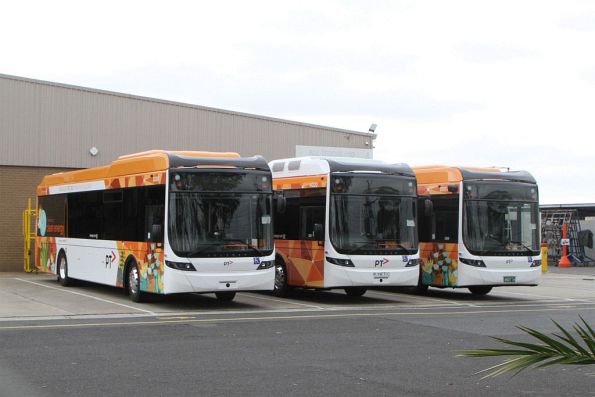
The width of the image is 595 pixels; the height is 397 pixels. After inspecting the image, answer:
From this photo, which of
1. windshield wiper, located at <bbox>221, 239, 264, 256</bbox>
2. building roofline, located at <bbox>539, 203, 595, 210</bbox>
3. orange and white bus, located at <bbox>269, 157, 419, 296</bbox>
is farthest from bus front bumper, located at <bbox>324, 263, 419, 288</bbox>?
building roofline, located at <bbox>539, 203, 595, 210</bbox>

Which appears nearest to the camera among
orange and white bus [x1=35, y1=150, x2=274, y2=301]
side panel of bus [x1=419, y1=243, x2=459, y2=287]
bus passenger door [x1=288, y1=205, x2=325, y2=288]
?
orange and white bus [x1=35, y1=150, x2=274, y2=301]

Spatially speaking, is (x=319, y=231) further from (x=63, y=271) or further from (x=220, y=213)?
(x=63, y=271)

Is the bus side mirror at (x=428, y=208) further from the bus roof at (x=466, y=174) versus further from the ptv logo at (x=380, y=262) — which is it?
the ptv logo at (x=380, y=262)

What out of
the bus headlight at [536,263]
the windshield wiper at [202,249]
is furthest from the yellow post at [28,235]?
the bus headlight at [536,263]

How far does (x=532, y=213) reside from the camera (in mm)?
20703

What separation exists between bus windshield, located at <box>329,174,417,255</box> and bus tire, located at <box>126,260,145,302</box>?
160 inches

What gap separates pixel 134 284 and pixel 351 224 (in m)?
4.66

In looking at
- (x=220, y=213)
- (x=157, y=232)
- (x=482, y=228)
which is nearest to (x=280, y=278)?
(x=220, y=213)

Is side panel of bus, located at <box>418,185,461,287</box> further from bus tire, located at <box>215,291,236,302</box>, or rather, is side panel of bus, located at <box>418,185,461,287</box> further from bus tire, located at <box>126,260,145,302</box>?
bus tire, located at <box>126,260,145,302</box>

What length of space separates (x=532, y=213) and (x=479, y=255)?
1.85 metres

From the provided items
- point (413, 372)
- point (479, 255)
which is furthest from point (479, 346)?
point (479, 255)

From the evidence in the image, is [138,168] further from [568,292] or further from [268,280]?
[568,292]

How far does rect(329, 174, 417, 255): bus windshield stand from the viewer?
1845 centimetres

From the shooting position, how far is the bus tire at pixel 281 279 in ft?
66.0
